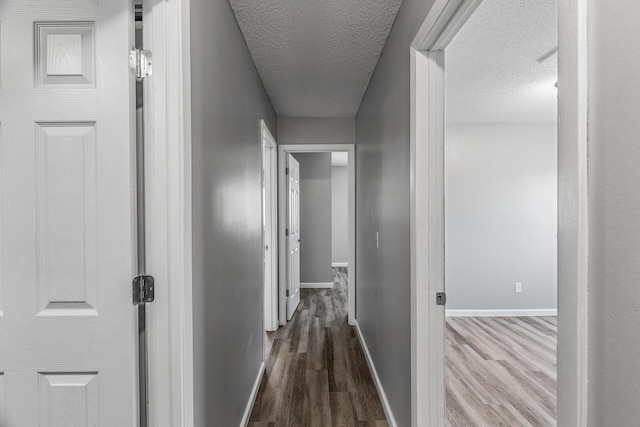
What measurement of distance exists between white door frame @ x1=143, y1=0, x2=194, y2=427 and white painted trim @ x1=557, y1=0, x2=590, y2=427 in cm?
103

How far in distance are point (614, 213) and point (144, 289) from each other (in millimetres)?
1191

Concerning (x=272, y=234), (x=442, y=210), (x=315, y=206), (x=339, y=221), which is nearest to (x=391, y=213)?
(x=442, y=210)

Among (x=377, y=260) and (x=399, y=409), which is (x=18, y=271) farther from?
(x=377, y=260)

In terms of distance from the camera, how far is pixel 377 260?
8.77 feet

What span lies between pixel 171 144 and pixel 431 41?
1080mm

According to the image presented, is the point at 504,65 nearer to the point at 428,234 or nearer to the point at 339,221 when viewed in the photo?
the point at 428,234

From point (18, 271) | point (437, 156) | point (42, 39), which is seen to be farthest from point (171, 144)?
point (437, 156)

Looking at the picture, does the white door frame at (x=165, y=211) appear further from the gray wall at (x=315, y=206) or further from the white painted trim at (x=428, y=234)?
the gray wall at (x=315, y=206)

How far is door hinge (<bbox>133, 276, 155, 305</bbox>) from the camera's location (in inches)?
43.8

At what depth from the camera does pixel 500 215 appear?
448 centimetres

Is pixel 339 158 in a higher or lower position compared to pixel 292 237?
higher

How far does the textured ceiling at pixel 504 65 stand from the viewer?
2.04 meters

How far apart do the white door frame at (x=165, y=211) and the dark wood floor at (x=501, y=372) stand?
1861 millimetres

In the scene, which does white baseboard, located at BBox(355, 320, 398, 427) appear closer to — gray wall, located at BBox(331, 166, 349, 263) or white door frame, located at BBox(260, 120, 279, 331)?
white door frame, located at BBox(260, 120, 279, 331)
